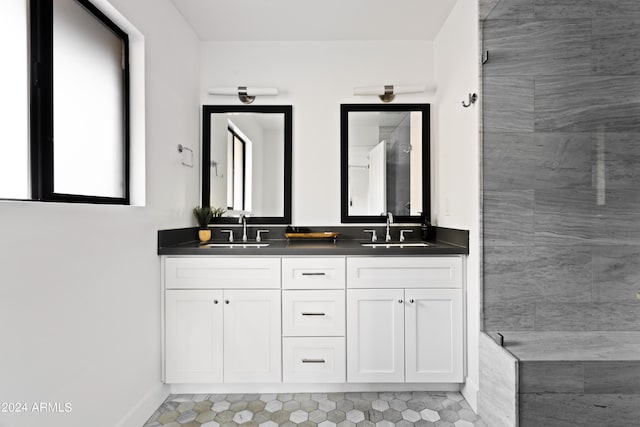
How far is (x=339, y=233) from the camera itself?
8.98ft

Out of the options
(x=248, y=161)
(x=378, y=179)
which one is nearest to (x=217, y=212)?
(x=248, y=161)

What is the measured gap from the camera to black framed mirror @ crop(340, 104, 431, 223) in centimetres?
272

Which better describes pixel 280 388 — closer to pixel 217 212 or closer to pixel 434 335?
pixel 434 335

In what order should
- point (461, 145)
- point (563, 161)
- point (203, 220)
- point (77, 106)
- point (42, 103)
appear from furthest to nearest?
point (203, 220)
point (461, 145)
point (563, 161)
point (77, 106)
point (42, 103)

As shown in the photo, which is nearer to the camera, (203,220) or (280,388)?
(280,388)

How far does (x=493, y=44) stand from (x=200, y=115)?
2.00 m

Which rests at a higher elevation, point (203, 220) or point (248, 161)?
point (248, 161)

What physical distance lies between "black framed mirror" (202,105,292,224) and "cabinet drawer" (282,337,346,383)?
0.95 meters

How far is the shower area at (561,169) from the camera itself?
179cm

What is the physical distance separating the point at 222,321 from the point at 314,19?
79.9 inches

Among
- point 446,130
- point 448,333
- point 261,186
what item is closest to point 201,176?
point 261,186

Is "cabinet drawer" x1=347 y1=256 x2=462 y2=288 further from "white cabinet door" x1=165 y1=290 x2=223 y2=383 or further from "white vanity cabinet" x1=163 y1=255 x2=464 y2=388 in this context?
"white cabinet door" x1=165 y1=290 x2=223 y2=383

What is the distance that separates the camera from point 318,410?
2023 millimetres

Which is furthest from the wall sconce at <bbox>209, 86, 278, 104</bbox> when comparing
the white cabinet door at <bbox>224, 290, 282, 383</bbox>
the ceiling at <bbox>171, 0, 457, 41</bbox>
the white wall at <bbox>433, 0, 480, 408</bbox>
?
the white cabinet door at <bbox>224, 290, 282, 383</bbox>
